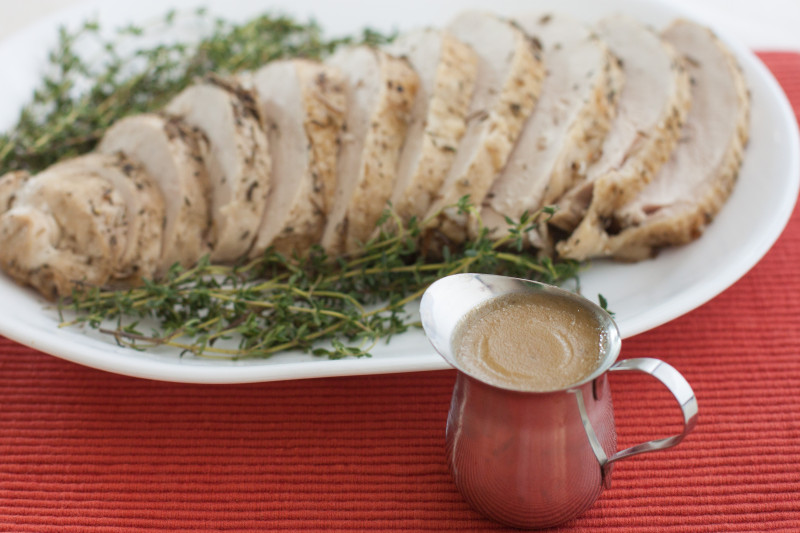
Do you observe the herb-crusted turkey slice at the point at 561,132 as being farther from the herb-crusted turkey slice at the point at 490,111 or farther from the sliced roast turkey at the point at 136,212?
the sliced roast turkey at the point at 136,212

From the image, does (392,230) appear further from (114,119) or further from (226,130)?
(114,119)

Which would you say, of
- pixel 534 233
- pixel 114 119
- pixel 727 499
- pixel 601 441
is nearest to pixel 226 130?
pixel 114 119

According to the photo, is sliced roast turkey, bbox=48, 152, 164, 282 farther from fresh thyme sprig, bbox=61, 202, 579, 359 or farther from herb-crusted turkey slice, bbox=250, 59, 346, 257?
herb-crusted turkey slice, bbox=250, 59, 346, 257

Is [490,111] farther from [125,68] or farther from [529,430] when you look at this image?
[125,68]

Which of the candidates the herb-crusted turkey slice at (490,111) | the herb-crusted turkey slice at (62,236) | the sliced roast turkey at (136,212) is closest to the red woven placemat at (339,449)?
the herb-crusted turkey slice at (62,236)

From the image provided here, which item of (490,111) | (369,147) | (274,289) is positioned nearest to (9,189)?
(274,289)
